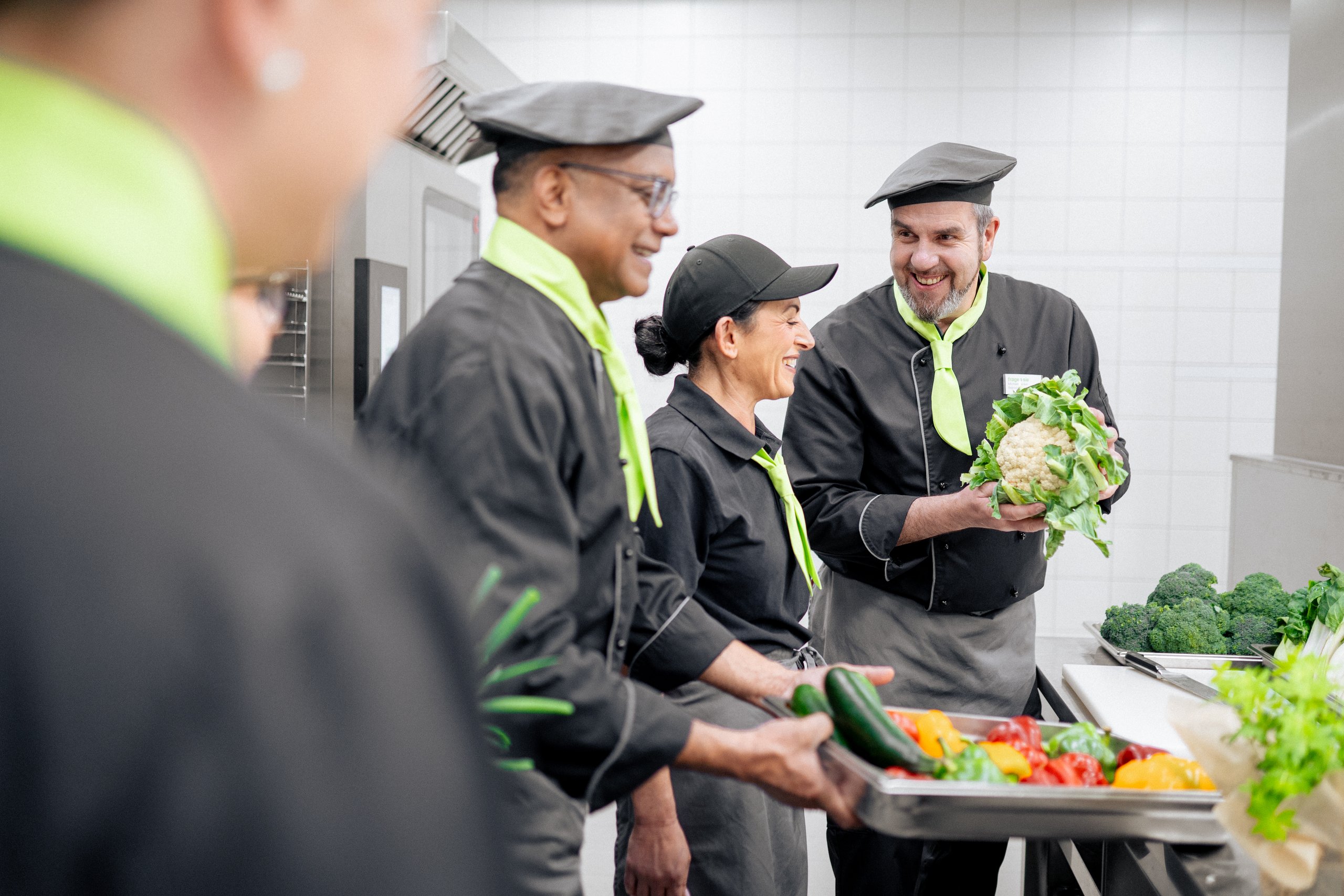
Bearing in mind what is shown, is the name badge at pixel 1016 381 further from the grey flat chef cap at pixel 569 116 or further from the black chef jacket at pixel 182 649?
the black chef jacket at pixel 182 649

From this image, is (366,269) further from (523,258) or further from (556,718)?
(556,718)

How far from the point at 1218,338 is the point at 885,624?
3522 millimetres

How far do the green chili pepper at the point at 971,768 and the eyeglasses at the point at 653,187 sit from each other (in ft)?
2.72

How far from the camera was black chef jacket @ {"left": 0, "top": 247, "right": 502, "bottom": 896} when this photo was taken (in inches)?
9.7

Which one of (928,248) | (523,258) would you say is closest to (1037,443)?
(928,248)

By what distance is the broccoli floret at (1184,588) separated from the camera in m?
2.38

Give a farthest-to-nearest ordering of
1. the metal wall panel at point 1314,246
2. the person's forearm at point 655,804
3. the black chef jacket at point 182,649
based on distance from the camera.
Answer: the metal wall panel at point 1314,246, the person's forearm at point 655,804, the black chef jacket at point 182,649

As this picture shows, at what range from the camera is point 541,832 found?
1240mm

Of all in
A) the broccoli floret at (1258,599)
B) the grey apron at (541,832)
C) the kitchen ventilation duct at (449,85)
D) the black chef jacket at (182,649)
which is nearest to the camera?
the black chef jacket at (182,649)

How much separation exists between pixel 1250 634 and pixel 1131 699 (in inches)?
15.8

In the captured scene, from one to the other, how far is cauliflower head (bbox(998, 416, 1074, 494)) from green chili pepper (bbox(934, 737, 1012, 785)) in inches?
32.8

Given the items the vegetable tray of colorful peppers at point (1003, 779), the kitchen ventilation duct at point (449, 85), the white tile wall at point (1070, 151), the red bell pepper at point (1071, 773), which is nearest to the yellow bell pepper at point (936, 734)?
the vegetable tray of colorful peppers at point (1003, 779)

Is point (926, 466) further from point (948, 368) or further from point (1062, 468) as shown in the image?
point (1062, 468)

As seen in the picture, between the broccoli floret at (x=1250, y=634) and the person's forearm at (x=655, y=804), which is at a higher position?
the broccoli floret at (x=1250, y=634)
